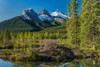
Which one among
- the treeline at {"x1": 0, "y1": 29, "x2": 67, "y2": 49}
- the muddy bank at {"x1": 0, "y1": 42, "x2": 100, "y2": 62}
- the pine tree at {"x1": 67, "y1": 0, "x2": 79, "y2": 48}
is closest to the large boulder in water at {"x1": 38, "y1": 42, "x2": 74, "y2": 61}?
the muddy bank at {"x1": 0, "y1": 42, "x2": 100, "y2": 62}

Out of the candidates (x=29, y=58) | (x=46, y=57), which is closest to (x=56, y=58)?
(x=46, y=57)

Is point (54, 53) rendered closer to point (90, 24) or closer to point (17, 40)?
point (90, 24)

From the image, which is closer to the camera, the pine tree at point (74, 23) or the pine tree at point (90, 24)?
the pine tree at point (90, 24)

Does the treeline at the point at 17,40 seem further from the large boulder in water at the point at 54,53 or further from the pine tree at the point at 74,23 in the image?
the large boulder in water at the point at 54,53

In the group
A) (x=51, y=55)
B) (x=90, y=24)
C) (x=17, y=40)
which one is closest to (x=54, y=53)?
(x=51, y=55)

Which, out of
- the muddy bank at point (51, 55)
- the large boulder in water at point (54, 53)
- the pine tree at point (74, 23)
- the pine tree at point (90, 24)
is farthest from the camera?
the pine tree at point (74, 23)

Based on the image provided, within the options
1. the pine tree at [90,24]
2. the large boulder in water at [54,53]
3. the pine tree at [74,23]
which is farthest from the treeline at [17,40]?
the pine tree at [90,24]

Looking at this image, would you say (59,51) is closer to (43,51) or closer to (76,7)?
(43,51)

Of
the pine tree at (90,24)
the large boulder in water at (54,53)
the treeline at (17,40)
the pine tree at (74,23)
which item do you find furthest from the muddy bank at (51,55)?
the treeline at (17,40)

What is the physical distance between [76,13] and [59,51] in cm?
1867

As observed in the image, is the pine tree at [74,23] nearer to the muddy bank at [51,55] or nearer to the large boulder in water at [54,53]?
the muddy bank at [51,55]

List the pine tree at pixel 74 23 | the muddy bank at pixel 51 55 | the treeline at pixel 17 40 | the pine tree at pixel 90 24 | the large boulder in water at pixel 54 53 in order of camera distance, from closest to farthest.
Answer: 1. the muddy bank at pixel 51 55
2. the large boulder in water at pixel 54 53
3. the pine tree at pixel 90 24
4. the pine tree at pixel 74 23
5. the treeline at pixel 17 40

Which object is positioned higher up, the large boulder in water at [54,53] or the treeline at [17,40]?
the treeline at [17,40]

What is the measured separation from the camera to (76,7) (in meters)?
38.6
